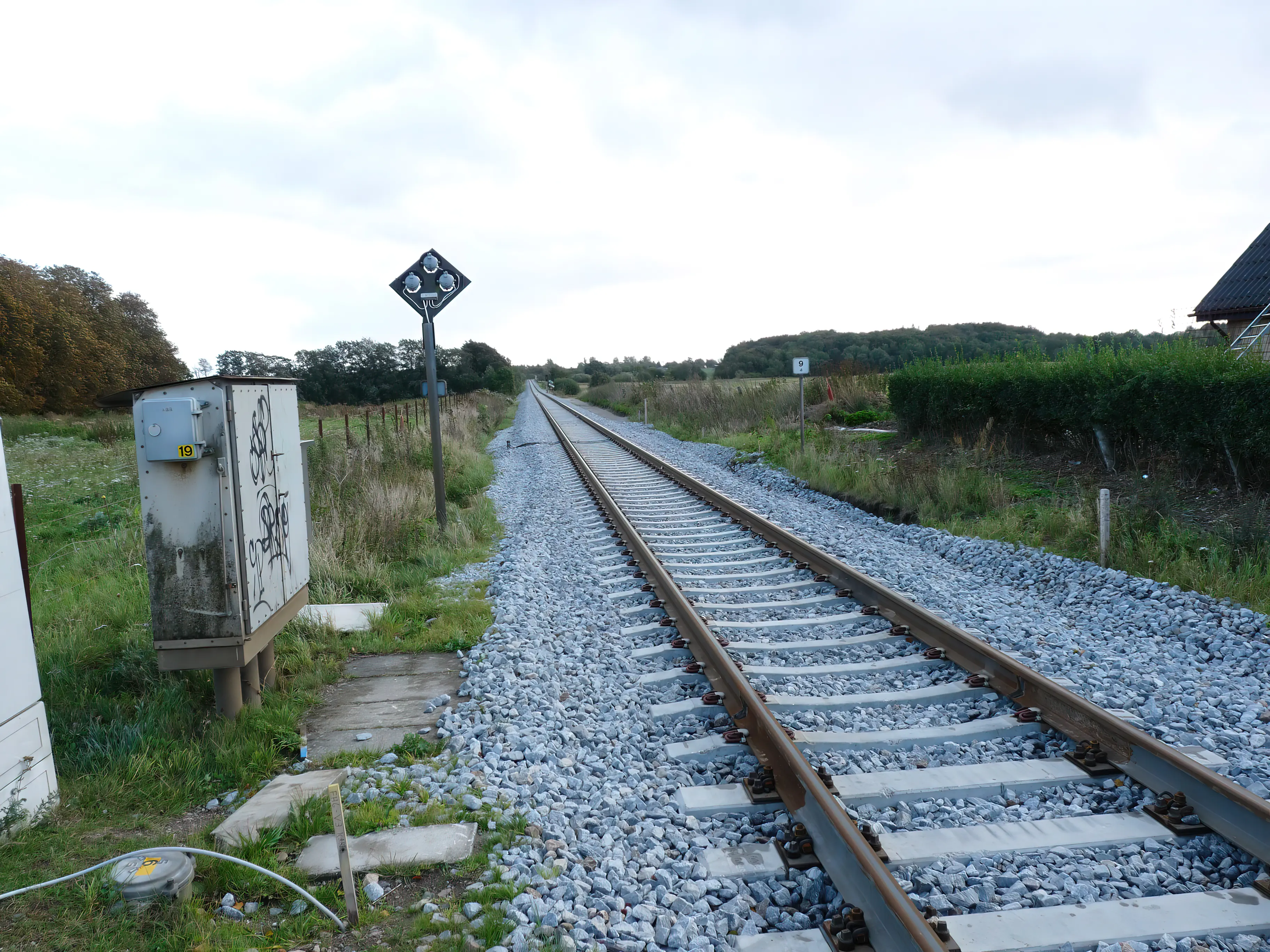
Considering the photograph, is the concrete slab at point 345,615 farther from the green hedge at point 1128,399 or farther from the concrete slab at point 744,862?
the green hedge at point 1128,399

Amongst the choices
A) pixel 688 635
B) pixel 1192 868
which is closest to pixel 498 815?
pixel 688 635

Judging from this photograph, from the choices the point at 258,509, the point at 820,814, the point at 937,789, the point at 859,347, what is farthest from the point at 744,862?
the point at 859,347

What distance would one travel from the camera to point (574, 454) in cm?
1733

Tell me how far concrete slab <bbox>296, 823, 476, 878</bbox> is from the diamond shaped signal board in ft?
23.0

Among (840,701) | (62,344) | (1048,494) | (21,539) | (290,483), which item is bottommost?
(840,701)

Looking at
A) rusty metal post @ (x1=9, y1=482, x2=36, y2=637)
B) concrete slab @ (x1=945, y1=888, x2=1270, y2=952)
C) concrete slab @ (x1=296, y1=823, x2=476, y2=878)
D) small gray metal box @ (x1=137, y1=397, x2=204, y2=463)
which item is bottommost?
concrete slab @ (x1=945, y1=888, x2=1270, y2=952)

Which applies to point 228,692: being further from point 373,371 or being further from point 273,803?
point 373,371

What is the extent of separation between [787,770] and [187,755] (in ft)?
9.47

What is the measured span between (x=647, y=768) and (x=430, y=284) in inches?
282

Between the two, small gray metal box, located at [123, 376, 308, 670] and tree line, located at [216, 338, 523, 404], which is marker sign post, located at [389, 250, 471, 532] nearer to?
small gray metal box, located at [123, 376, 308, 670]

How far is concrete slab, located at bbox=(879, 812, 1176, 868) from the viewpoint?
2.98 metres

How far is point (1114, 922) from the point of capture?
2.59 meters

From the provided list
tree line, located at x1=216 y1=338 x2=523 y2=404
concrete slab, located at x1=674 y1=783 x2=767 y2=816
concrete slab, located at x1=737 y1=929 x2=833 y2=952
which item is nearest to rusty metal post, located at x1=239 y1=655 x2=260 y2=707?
concrete slab, located at x1=674 y1=783 x2=767 y2=816

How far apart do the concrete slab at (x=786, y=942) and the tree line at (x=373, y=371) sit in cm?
4947
